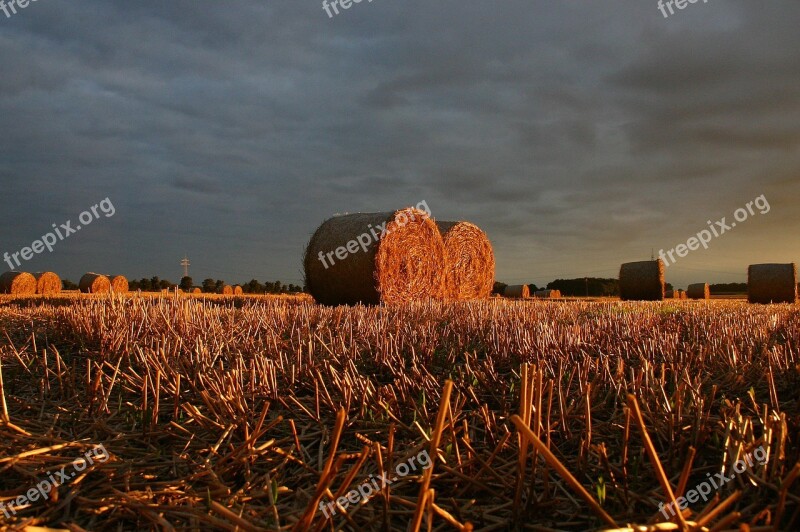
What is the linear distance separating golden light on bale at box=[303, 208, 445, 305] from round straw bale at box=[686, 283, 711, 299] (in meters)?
20.4

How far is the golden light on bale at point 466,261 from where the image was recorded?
14.9m

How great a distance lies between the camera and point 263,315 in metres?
6.11

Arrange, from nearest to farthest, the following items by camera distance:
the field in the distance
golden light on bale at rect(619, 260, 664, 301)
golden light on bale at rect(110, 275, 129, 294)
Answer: the field in the distance
golden light on bale at rect(619, 260, 664, 301)
golden light on bale at rect(110, 275, 129, 294)

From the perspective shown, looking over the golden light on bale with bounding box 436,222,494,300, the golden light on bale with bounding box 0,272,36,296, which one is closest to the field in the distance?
the golden light on bale with bounding box 436,222,494,300

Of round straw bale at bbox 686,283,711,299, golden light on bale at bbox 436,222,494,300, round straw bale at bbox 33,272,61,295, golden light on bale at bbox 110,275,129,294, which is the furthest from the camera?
round straw bale at bbox 686,283,711,299

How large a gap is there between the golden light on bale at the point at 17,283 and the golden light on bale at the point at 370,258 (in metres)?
16.7

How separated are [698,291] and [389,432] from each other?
98.8 ft

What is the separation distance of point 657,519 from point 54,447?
2319 mm

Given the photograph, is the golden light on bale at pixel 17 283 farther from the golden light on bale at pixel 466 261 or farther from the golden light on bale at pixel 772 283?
the golden light on bale at pixel 772 283

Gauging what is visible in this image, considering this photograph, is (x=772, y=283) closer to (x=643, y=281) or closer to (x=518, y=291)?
(x=643, y=281)

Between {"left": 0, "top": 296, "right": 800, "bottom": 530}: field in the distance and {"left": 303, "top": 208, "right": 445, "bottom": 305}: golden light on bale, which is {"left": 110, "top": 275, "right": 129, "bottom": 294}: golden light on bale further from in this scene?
{"left": 0, "top": 296, "right": 800, "bottom": 530}: field in the distance

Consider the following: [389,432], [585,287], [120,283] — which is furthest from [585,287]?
[389,432]

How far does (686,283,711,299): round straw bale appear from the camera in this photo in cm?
2816

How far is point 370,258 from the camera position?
37.7 ft
